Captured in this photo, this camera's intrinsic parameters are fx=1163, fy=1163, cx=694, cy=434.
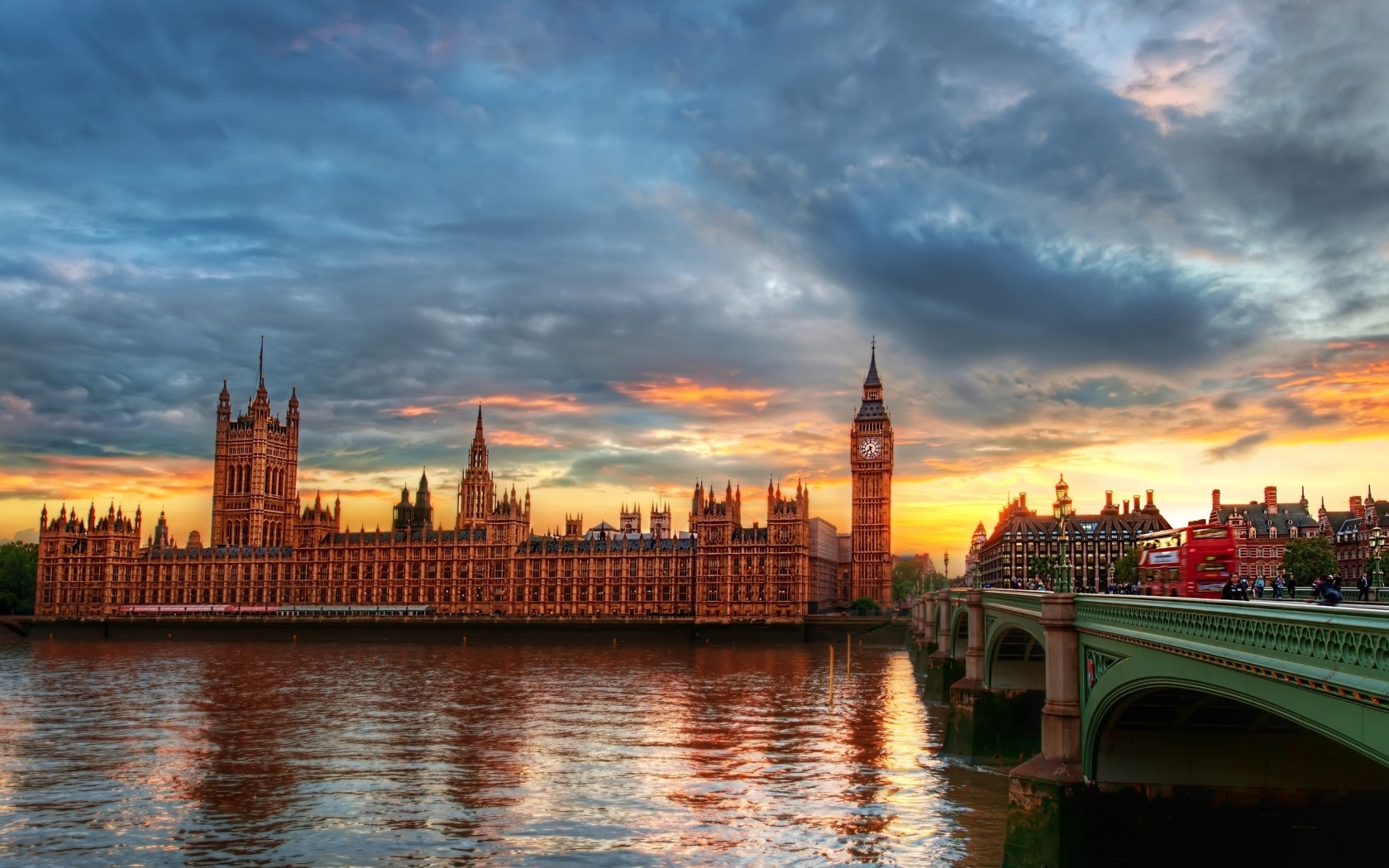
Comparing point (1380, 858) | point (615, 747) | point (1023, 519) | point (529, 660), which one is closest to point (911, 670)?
point (529, 660)

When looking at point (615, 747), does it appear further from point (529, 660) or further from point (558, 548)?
point (558, 548)

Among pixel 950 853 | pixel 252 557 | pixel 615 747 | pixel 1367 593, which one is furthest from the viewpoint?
pixel 252 557

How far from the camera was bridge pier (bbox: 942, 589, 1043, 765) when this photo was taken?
5000 cm

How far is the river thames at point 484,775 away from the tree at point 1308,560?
110ft

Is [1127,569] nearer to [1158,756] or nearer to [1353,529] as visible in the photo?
[1353,529]

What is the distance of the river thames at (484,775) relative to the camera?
1396 inches

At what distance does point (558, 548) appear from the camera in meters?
177

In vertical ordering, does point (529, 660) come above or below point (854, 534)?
below

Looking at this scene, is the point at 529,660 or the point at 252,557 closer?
the point at 529,660

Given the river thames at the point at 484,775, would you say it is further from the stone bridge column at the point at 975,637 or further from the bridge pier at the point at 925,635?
the bridge pier at the point at 925,635

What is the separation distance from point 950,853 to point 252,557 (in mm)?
179375

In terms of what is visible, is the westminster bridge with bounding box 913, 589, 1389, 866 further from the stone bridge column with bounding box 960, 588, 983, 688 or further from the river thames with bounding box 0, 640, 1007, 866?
the stone bridge column with bounding box 960, 588, 983, 688

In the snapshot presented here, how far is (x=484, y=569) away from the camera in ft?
592

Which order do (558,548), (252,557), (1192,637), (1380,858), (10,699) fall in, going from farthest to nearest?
1. (252,557)
2. (558,548)
3. (10,699)
4. (1380,858)
5. (1192,637)
